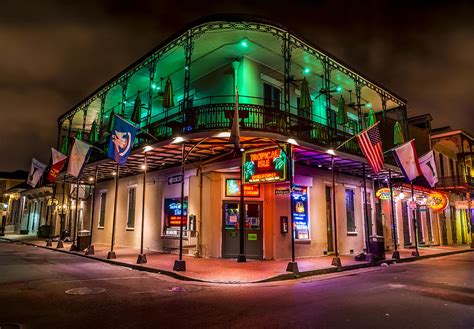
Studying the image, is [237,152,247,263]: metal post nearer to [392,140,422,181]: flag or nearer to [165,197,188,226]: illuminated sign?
[165,197,188,226]: illuminated sign

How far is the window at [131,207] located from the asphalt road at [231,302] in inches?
364

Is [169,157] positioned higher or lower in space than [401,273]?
higher

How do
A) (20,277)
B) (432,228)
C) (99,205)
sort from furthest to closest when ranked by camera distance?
(432,228) → (99,205) → (20,277)

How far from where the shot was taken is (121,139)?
41.9 ft

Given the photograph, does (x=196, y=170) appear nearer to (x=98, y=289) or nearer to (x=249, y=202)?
(x=249, y=202)

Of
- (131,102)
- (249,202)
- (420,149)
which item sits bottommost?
(249,202)

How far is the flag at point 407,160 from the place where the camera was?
617 inches

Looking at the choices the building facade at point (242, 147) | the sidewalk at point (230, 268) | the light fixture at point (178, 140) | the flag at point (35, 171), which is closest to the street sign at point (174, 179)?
the building facade at point (242, 147)

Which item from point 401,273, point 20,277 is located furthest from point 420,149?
point 20,277

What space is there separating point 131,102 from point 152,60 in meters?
7.90

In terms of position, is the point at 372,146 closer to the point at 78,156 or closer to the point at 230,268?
the point at 230,268

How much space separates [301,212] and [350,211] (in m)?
4.54

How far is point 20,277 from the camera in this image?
391 inches

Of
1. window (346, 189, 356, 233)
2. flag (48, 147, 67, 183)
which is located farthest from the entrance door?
flag (48, 147, 67, 183)
